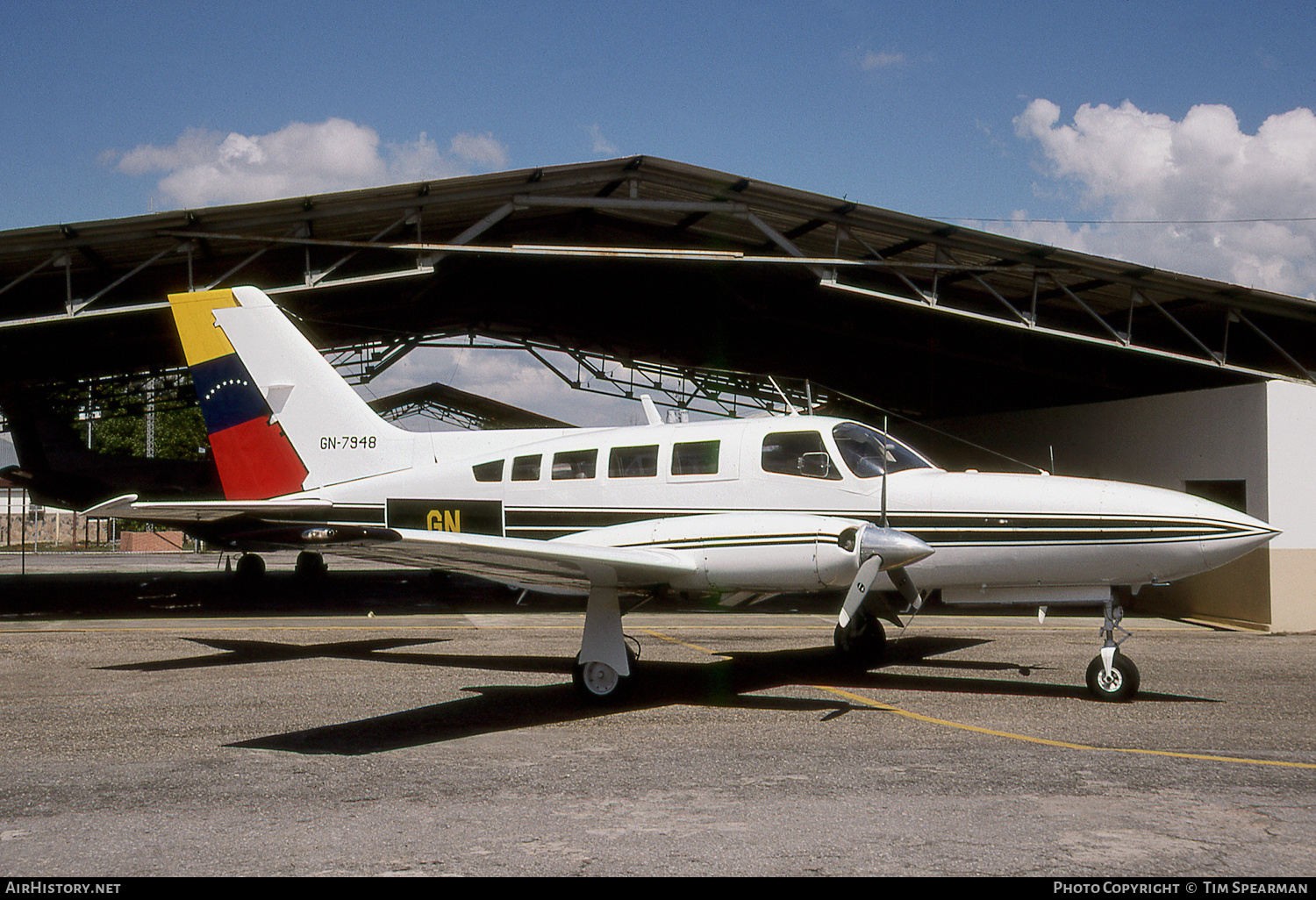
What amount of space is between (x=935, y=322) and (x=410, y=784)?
67.7 ft

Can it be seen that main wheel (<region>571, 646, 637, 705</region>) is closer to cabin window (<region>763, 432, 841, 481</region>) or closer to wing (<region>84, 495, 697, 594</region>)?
wing (<region>84, 495, 697, 594</region>)

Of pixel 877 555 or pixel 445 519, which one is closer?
pixel 877 555

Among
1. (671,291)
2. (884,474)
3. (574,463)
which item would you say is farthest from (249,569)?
(884,474)

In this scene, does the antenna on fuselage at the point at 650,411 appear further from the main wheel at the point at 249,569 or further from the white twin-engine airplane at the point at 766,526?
the main wheel at the point at 249,569

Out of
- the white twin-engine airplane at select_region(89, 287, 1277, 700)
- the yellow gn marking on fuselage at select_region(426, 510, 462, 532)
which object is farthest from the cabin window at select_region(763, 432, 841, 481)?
the yellow gn marking on fuselage at select_region(426, 510, 462, 532)

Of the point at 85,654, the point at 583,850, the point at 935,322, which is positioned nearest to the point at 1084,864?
the point at 583,850

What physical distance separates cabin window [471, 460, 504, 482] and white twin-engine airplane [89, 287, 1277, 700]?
0.02 m

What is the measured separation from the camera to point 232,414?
1450 centimetres

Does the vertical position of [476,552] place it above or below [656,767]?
above

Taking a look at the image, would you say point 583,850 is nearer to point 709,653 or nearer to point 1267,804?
point 1267,804

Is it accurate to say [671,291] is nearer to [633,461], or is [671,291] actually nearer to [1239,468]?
[1239,468]

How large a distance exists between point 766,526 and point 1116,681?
400cm

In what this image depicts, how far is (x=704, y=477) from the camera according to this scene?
10.6 m

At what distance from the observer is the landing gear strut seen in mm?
9672
